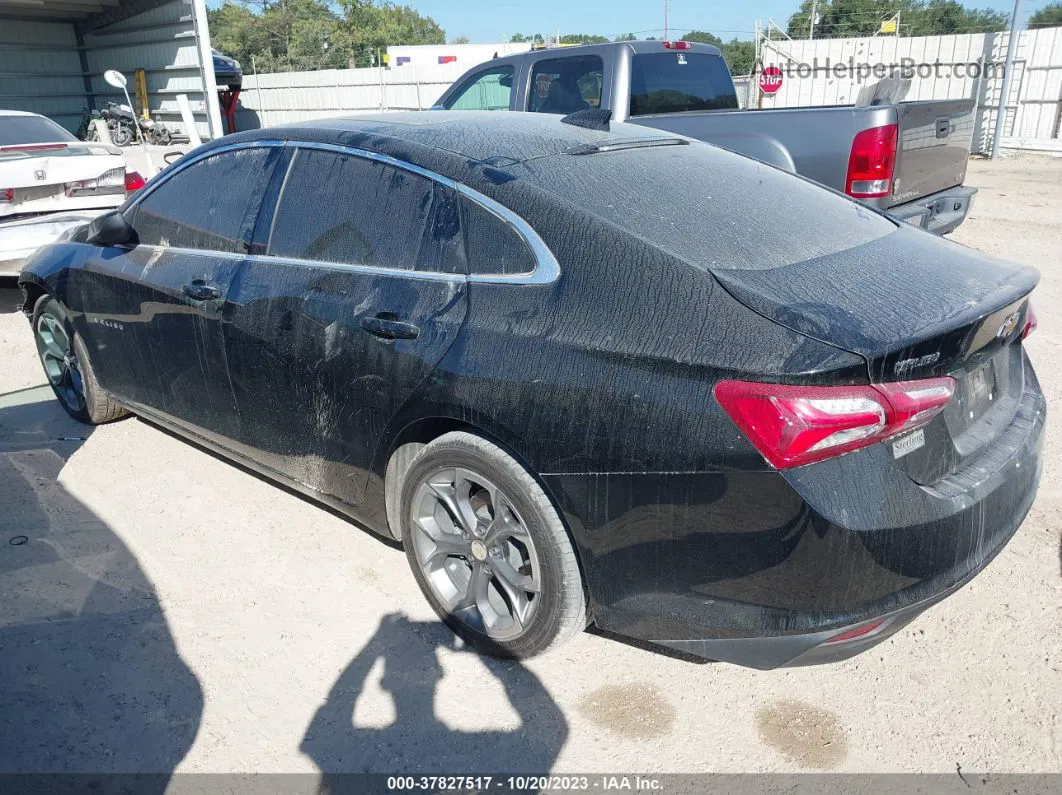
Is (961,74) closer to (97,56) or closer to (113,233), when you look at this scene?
(113,233)

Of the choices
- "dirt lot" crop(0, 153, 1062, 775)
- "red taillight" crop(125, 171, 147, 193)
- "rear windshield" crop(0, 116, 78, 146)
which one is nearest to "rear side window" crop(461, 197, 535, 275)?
"dirt lot" crop(0, 153, 1062, 775)

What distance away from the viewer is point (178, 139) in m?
21.7

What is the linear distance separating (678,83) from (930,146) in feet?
7.91

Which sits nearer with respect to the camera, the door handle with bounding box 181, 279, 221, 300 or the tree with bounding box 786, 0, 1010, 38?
the door handle with bounding box 181, 279, 221, 300

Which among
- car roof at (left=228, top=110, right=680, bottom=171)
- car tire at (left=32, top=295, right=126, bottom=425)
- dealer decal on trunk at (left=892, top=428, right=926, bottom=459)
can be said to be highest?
car roof at (left=228, top=110, right=680, bottom=171)

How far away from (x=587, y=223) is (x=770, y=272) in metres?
0.56

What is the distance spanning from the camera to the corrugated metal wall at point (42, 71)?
21.6 m

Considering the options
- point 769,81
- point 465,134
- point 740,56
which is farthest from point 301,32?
point 465,134

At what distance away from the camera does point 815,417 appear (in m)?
2.08

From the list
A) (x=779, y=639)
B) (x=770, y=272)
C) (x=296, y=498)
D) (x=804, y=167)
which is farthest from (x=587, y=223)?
(x=804, y=167)

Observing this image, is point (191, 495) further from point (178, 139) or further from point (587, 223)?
point (178, 139)

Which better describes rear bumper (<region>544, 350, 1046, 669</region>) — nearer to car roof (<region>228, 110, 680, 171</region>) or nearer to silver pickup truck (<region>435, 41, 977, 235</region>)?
car roof (<region>228, 110, 680, 171</region>)

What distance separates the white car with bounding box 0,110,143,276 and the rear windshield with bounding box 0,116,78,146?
2 centimetres

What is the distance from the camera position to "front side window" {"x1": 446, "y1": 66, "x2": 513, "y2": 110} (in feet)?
25.0
